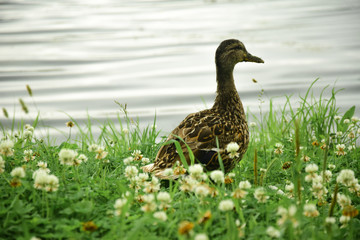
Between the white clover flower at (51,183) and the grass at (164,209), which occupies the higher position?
the white clover flower at (51,183)

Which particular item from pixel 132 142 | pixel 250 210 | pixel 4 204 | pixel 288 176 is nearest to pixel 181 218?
pixel 250 210

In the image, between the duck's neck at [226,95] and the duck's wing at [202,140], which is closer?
the duck's wing at [202,140]

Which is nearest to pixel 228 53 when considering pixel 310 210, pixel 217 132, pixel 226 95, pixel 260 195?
pixel 226 95

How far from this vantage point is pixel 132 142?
6164 millimetres

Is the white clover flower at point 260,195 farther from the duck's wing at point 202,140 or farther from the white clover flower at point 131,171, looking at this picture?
the duck's wing at point 202,140

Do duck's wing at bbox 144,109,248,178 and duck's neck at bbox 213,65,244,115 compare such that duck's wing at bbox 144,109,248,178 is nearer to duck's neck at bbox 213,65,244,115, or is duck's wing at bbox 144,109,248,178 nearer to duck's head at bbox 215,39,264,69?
duck's neck at bbox 213,65,244,115

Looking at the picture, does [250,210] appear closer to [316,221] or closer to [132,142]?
[316,221]

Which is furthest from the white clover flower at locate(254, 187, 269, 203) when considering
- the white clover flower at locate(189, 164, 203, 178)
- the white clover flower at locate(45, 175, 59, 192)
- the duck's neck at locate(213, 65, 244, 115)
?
the duck's neck at locate(213, 65, 244, 115)

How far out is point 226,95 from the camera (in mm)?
5402

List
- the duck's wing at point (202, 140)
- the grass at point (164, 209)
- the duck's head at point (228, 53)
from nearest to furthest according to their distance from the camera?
the grass at point (164, 209) < the duck's wing at point (202, 140) < the duck's head at point (228, 53)

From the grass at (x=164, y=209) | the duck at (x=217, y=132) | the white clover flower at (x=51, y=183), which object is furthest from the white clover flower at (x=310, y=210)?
the white clover flower at (x=51, y=183)

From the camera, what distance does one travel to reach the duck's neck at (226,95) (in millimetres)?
5324

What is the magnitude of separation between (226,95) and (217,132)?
746 millimetres

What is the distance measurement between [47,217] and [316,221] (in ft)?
6.65
